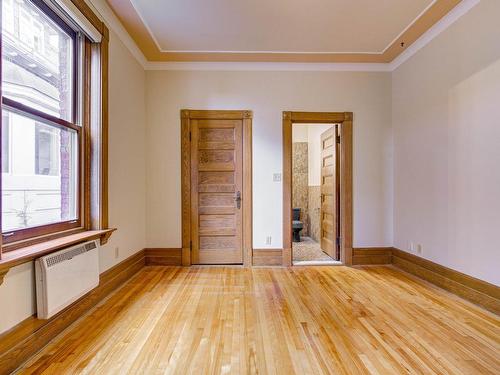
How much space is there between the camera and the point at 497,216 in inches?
95.5

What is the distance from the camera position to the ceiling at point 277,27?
2.76 meters

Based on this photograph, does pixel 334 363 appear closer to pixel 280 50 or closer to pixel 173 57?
pixel 280 50

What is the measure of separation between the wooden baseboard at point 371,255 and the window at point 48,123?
325 centimetres

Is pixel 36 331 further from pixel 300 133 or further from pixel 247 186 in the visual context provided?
pixel 300 133

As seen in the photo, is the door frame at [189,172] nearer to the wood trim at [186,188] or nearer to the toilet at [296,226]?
the wood trim at [186,188]

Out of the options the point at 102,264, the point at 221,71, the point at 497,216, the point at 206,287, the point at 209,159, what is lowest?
the point at 206,287

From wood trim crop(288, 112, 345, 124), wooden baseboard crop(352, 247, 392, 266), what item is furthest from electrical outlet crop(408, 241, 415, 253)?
wood trim crop(288, 112, 345, 124)

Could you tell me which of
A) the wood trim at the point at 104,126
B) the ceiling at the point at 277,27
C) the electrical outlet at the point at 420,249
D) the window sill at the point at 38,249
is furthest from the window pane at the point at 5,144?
the electrical outlet at the point at 420,249

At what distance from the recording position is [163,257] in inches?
155

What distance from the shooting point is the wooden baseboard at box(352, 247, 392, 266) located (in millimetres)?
4012

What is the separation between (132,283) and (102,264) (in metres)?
0.57

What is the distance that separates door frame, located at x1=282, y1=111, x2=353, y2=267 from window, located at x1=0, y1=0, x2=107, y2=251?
2.29 m

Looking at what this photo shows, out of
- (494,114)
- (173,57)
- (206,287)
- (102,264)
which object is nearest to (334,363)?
(206,287)

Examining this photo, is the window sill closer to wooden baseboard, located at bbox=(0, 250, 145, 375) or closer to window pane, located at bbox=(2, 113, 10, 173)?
wooden baseboard, located at bbox=(0, 250, 145, 375)
